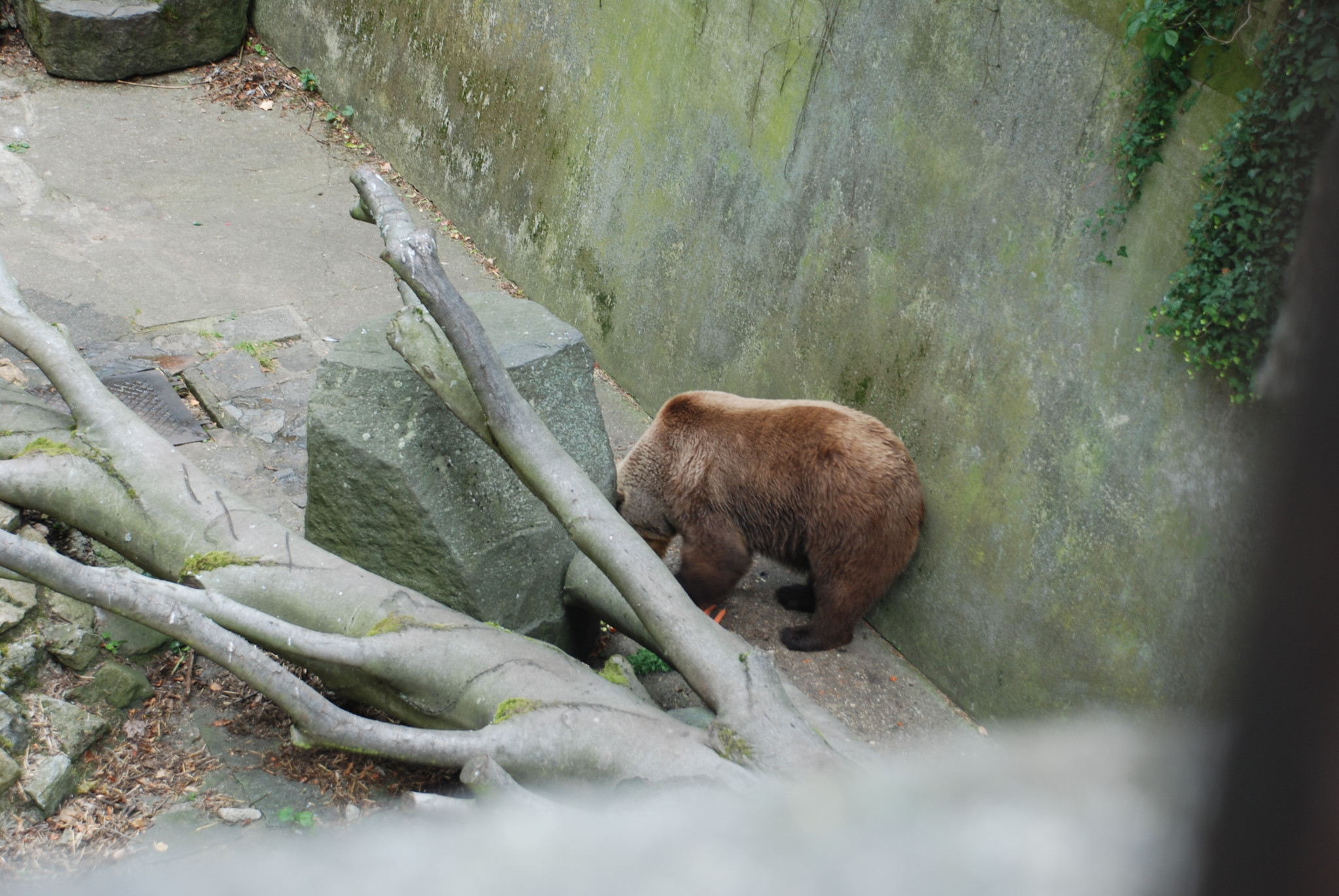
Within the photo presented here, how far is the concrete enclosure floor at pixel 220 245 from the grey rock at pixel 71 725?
63.7 inches

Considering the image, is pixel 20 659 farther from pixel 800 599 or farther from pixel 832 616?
pixel 800 599

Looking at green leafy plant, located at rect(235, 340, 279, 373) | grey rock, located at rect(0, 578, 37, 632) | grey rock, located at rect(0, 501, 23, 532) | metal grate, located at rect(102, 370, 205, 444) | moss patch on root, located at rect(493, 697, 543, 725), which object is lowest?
metal grate, located at rect(102, 370, 205, 444)

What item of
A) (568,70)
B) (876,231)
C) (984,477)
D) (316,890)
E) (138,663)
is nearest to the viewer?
(316,890)

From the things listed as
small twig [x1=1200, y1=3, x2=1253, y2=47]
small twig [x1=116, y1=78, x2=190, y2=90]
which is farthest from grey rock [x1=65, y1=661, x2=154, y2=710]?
small twig [x1=116, y1=78, x2=190, y2=90]

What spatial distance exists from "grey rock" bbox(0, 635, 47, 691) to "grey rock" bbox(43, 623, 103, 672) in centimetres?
4

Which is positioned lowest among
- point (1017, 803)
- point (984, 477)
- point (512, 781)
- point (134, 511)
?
point (134, 511)

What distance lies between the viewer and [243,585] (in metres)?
3.54

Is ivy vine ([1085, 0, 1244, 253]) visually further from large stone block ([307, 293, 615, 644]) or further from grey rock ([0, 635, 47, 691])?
grey rock ([0, 635, 47, 691])

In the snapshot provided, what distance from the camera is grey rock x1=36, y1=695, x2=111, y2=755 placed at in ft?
10.6

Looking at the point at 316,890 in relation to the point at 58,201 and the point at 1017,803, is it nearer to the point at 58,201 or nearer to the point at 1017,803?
the point at 1017,803

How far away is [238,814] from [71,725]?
612mm

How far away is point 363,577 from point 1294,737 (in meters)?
3.48

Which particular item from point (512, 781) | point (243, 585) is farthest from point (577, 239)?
point (512, 781)

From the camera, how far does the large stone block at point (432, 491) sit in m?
3.95
